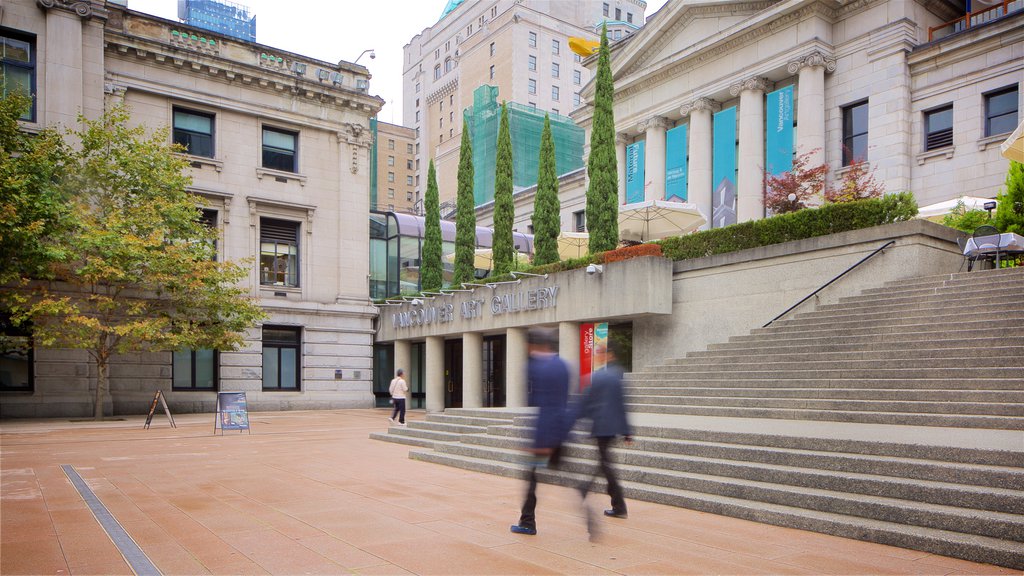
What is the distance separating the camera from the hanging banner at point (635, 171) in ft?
129

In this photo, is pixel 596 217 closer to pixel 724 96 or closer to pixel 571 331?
pixel 571 331

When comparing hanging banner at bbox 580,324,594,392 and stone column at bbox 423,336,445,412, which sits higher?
hanging banner at bbox 580,324,594,392

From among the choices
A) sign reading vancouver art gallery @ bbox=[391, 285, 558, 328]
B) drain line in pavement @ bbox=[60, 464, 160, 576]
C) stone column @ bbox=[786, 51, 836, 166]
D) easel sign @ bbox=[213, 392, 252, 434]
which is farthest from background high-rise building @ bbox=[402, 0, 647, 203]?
drain line in pavement @ bbox=[60, 464, 160, 576]

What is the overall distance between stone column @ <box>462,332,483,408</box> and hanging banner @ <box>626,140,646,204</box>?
14.8m

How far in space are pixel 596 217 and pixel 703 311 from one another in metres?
6.86

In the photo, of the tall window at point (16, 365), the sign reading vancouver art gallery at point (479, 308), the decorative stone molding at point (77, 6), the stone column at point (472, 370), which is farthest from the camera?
the stone column at point (472, 370)

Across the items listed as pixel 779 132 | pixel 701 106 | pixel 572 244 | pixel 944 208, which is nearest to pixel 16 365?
pixel 572 244

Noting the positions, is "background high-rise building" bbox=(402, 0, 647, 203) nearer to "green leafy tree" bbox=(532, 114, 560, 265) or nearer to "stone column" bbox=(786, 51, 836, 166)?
"stone column" bbox=(786, 51, 836, 166)

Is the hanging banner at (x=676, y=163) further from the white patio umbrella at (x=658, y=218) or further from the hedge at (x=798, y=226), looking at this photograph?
the hedge at (x=798, y=226)

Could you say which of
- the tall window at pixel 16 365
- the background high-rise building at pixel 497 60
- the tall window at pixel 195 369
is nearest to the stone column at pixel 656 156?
the tall window at pixel 195 369

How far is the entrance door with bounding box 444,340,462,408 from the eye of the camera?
33.2 m

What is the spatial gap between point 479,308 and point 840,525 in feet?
69.4

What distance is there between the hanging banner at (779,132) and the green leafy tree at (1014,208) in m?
12.3

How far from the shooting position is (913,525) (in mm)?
7020
